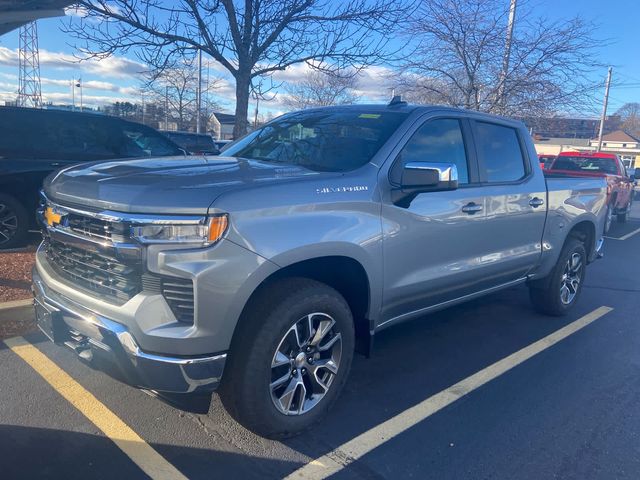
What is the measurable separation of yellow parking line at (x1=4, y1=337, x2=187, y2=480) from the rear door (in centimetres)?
274

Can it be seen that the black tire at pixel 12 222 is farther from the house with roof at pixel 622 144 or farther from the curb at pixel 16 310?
the house with roof at pixel 622 144

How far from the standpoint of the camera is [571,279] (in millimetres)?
5672

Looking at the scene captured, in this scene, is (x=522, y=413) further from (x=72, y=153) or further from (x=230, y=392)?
(x=72, y=153)

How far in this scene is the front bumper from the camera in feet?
8.20

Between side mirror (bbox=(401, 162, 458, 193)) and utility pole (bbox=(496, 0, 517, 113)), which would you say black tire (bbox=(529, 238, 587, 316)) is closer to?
side mirror (bbox=(401, 162, 458, 193))

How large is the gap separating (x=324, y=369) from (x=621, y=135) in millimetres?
82058

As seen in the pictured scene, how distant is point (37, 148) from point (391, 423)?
18.7 ft

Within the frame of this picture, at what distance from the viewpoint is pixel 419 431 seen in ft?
10.6

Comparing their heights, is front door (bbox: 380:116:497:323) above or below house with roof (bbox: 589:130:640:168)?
below

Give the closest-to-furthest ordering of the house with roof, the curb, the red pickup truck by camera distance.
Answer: the curb → the red pickup truck → the house with roof

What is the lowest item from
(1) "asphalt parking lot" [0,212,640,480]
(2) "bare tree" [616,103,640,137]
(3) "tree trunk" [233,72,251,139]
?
(1) "asphalt parking lot" [0,212,640,480]

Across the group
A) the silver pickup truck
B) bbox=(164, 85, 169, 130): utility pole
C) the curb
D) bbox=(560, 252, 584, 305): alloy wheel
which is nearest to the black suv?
the curb

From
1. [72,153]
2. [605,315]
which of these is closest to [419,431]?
[605,315]

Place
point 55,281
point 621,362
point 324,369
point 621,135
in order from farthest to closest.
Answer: point 621,135
point 621,362
point 324,369
point 55,281
